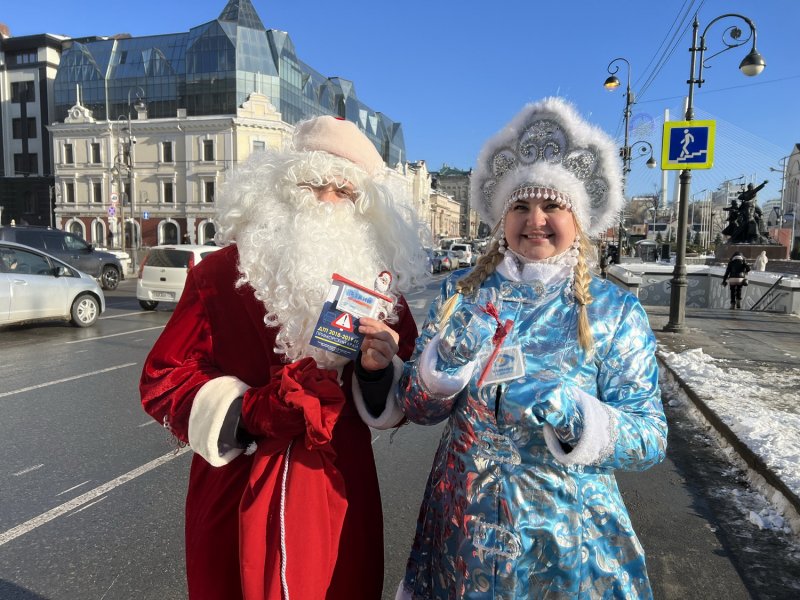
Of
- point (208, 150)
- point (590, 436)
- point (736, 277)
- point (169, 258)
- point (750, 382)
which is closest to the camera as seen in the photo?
point (590, 436)

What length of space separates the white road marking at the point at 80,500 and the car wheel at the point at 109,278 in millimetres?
15980

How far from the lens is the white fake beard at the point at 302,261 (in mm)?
1678

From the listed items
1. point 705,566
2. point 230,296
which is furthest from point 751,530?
point 230,296

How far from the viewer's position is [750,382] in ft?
21.5

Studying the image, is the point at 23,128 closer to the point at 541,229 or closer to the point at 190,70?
the point at 190,70

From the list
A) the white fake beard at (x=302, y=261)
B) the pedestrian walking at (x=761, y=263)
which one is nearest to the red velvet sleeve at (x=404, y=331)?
the white fake beard at (x=302, y=261)

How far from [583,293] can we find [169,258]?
12783 mm

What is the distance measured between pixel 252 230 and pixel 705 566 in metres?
2.96

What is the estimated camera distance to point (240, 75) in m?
53.0

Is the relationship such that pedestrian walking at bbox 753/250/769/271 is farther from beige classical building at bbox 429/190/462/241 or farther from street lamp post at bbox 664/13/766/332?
beige classical building at bbox 429/190/462/241

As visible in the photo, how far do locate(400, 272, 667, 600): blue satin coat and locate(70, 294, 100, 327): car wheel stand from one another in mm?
10745

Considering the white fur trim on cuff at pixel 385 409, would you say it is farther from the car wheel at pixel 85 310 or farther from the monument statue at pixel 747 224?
the monument statue at pixel 747 224

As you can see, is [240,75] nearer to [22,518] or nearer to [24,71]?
[24,71]

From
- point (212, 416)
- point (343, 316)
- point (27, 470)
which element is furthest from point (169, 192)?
point (343, 316)
